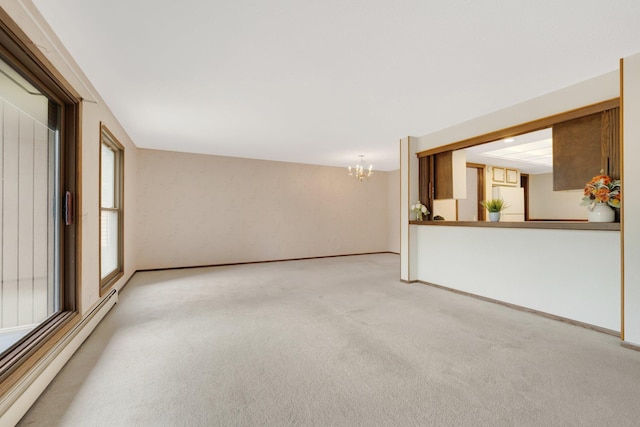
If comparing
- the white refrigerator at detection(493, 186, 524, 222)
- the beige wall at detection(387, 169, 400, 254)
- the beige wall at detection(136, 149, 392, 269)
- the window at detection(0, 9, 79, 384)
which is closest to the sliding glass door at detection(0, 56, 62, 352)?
the window at detection(0, 9, 79, 384)

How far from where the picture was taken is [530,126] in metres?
3.27

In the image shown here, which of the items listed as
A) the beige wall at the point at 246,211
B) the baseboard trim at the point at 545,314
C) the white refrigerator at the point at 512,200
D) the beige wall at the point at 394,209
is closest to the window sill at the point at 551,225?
the baseboard trim at the point at 545,314

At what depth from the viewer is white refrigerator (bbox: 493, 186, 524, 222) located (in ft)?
22.3

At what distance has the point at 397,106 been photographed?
3.51 metres

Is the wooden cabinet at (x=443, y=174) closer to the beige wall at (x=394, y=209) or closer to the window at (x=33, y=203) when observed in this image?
the beige wall at (x=394, y=209)

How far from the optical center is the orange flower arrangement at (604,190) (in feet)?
8.54

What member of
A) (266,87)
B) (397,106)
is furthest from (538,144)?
(266,87)

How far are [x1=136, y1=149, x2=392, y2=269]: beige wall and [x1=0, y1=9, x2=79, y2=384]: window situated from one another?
3473mm

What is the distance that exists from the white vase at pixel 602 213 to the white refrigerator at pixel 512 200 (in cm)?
419

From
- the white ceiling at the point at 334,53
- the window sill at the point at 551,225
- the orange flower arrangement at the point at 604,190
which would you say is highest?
the white ceiling at the point at 334,53

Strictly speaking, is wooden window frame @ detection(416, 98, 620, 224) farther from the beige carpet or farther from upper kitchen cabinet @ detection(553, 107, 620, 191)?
the beige carpet

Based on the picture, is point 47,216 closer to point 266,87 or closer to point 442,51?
point 266,87

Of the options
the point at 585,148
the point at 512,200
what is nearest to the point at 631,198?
the point at 585,148

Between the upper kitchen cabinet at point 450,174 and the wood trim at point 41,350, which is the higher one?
the upper kitchen cabinet at point 450,174
